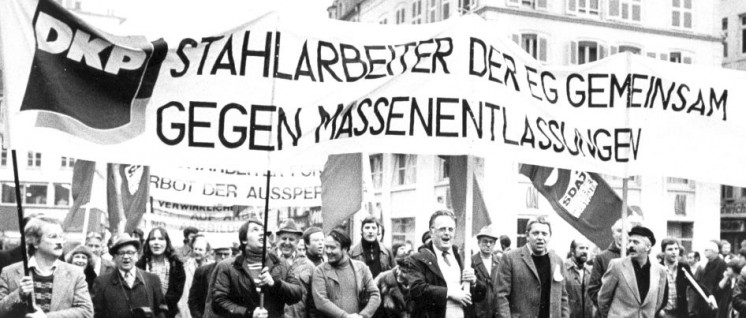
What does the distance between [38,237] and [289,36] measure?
261 centimetres

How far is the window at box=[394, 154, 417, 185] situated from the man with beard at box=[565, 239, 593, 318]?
28609 mm

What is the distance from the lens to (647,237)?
9695 millimetres

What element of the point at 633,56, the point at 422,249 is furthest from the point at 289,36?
the point at 633,56

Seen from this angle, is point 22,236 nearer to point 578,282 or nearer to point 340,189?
point 340,189

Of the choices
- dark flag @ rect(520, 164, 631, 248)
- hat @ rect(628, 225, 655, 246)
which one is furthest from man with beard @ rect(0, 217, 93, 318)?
dark flag @ rect(520, 164, 631, 248)

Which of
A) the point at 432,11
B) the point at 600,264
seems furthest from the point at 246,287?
the point at 432,11

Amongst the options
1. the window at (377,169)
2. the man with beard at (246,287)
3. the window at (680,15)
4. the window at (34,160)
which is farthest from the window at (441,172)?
the window at (34,160)

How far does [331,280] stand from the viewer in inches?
365

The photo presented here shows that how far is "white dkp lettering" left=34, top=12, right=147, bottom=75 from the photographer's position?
716 centimetres

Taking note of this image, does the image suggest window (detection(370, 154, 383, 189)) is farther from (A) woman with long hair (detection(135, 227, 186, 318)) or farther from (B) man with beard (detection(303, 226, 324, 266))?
(B) man with beard (detection(303, 226, 324, 266))

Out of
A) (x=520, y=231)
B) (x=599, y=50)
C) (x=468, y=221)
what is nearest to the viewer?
(x=468, y=221)

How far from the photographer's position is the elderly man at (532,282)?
936 centimetres

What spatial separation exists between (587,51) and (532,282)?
31526 mm

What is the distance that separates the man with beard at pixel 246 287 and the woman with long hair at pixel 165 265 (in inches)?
101
